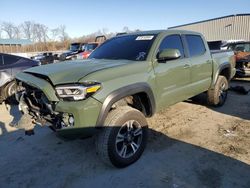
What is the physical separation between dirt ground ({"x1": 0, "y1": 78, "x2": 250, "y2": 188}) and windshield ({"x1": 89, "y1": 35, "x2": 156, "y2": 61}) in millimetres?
1535

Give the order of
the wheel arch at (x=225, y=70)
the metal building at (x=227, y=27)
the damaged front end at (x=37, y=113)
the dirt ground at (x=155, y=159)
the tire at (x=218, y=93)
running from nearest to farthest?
1. the damaged front end at (x=37, y=113)
2. the dirt ground at (x=155, y=159)
3. the tire at (x=218, y=93)
4. the wheel arch at (x=225, y=70)
5. the metal building at (x=227, y=27)

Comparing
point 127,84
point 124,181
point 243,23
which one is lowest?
point 124,181

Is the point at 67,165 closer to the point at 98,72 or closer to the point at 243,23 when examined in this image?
the point at 98,72

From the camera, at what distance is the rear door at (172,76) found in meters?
3.99

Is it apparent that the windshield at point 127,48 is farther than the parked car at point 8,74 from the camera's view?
No

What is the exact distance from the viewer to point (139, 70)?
11.9 ft

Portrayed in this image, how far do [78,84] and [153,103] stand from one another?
135cm

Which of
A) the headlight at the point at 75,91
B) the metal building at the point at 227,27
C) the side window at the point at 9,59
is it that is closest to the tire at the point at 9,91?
the side window at the point at 9,59

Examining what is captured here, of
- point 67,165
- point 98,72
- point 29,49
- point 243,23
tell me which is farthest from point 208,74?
point 29,49

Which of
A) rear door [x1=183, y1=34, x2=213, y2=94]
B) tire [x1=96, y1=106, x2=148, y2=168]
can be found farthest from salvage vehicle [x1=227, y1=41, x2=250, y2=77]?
tire [x1=96, y1=106, x2=148, y2=168]

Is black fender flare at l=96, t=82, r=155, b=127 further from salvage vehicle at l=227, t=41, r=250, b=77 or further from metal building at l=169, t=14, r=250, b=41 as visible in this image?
metal building at l=169, t=14, r=250, b=41

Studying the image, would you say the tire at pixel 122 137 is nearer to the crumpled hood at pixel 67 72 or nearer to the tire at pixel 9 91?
the crumpled hood at pixel 67 72

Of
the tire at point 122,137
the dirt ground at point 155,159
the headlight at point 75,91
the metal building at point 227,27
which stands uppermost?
the metal building at point 227,27

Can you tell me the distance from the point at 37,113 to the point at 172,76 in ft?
7.43
